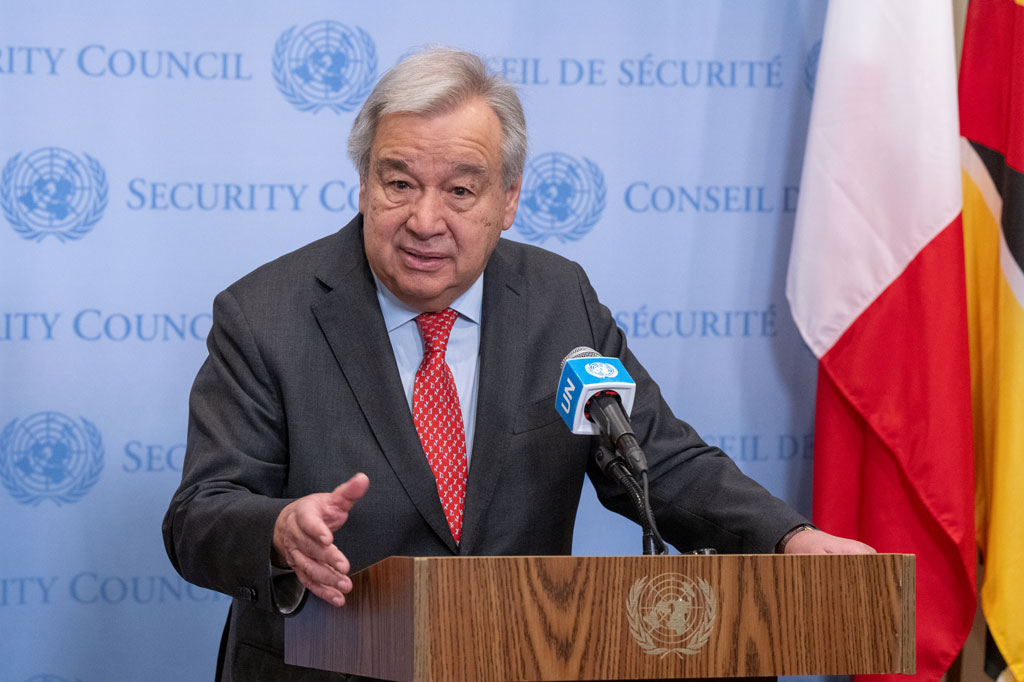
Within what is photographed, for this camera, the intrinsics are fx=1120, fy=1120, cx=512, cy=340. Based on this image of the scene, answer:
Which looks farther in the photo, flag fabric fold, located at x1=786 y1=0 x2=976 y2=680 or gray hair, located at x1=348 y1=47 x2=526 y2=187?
flag fabric fold, located at x1=786 y1=0 x2=976 y2=680

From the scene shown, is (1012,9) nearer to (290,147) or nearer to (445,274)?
(445,274)

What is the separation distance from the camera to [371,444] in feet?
6.61

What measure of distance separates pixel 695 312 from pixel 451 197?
1.24 metres

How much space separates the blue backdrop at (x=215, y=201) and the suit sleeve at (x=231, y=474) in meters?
0.86

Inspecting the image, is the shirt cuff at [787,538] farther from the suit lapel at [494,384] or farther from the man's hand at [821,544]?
the suit lapel at [494,384]


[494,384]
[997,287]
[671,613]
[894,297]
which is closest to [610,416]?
[671,613]

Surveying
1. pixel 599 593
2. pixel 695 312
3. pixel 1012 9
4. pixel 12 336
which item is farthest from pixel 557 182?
pixel 599 593

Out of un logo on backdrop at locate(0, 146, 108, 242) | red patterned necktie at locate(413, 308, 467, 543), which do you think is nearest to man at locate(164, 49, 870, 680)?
red patterned necktie at locate(413, 308, 467, 543)

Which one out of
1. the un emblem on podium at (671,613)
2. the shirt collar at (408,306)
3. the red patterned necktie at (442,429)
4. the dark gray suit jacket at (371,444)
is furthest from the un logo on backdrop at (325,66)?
the un emblem on podium at (671,613)

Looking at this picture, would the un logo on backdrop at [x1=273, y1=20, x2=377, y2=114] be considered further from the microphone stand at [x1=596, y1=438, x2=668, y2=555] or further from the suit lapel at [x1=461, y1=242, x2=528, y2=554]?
the microphone stand at [x1=596, y1=438, x2=668, y2=555]

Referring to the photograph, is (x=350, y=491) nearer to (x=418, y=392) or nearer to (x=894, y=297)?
(x=418, y=392)

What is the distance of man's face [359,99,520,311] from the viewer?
204 centimetres

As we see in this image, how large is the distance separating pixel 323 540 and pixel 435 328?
0.83 meters

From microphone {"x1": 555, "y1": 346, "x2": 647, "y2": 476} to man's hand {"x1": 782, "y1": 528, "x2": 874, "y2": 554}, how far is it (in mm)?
370
